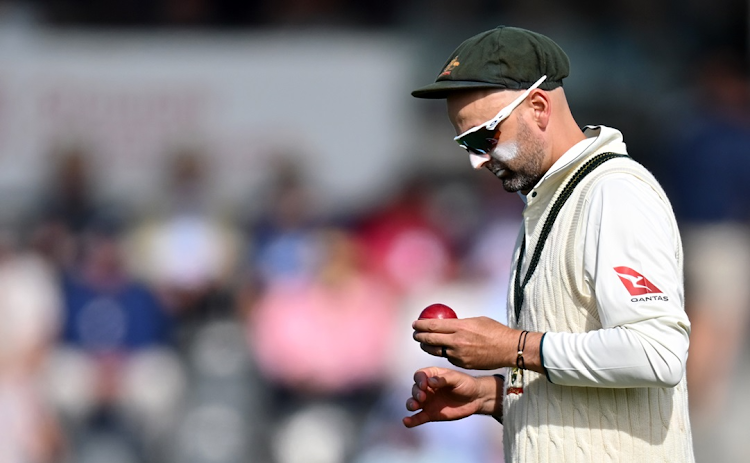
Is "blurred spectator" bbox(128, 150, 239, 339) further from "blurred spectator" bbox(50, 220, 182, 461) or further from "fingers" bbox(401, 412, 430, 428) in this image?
"fingers" bbox(401, 412, 430, 428)

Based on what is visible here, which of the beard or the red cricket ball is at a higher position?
the beard

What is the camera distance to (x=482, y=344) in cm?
286

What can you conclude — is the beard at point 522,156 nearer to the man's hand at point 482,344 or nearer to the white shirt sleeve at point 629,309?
the white shirt sleeve at point 629,309

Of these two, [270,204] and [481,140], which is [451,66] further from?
[270,204]

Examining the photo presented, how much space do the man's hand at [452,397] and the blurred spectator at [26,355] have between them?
5.73 meters

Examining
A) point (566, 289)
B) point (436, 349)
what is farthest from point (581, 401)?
point (436, 349)

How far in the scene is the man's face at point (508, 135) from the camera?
10.0 ft

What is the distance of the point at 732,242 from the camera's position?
8.82 m

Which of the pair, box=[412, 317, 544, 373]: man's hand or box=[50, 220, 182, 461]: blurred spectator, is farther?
box=[50, 220, 182, 461]: blurred spectator

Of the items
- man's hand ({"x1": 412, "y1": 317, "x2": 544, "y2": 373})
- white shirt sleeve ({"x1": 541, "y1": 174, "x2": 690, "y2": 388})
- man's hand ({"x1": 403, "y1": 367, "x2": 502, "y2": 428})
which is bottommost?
man's hand ({"x1": 403, "y1": 367, "x2": 502, "y2": 428})

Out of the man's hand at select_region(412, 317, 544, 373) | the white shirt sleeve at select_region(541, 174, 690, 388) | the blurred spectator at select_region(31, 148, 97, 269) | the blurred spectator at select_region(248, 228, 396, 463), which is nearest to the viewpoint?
the white shirt sleeve at select_region(541, 174, 690, 388)

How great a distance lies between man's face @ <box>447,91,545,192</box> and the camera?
3051 mm

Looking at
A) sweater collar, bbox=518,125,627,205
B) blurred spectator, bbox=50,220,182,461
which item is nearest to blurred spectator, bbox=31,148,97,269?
blurred spectator, bbox=50,220,182,461

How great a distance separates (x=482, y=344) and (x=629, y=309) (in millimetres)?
389
